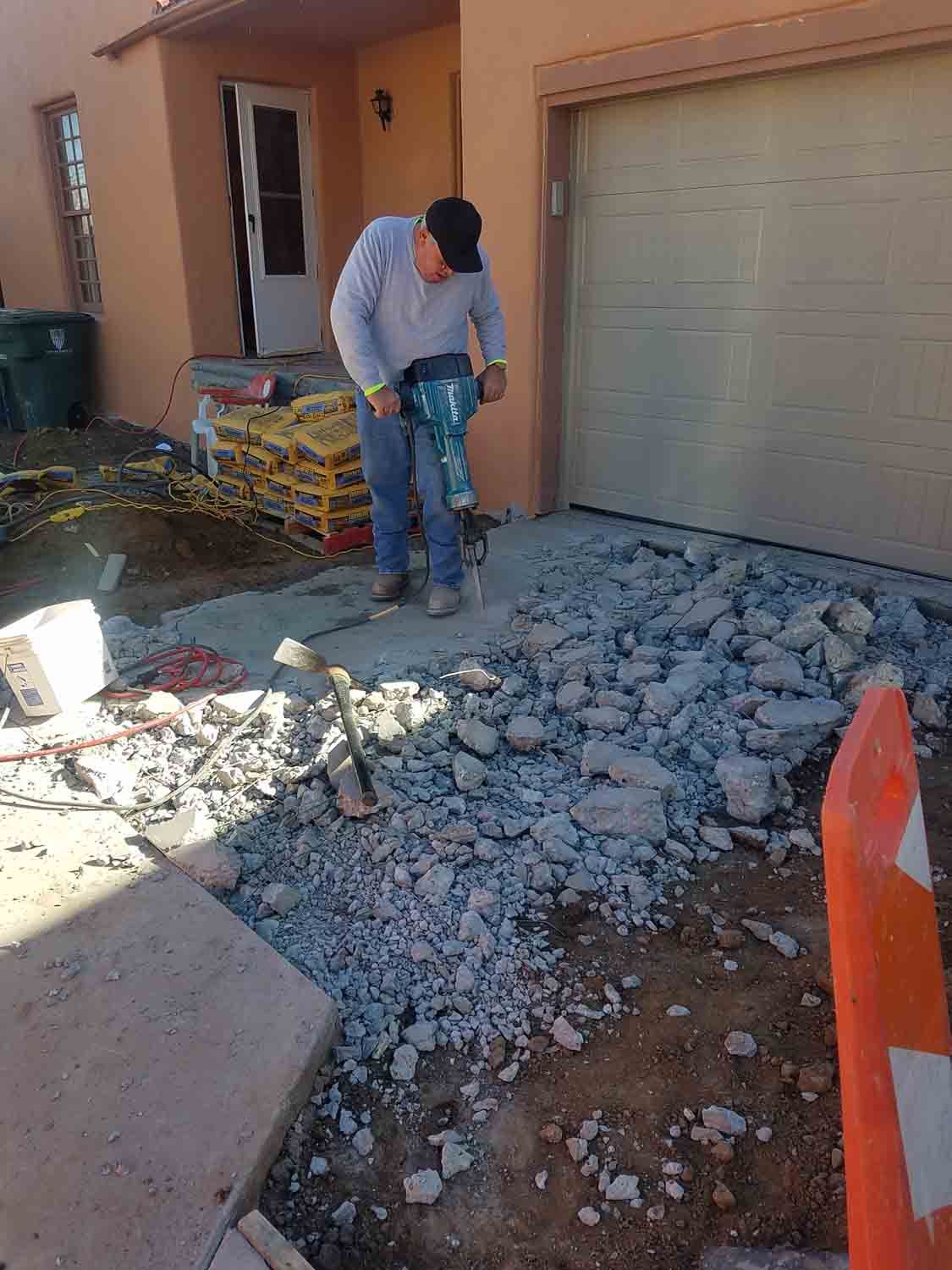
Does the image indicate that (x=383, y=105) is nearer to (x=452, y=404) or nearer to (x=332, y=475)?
(x=332, y=475)

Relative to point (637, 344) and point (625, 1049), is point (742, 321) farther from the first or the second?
point (625, 1049)

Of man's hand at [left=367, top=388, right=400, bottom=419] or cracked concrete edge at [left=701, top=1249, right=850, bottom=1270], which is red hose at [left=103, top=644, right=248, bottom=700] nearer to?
man's hand at [left=367, top=388, right=400, bottom=419]

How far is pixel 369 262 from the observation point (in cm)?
425

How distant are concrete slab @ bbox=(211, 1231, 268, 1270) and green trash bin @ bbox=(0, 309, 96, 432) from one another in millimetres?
9847

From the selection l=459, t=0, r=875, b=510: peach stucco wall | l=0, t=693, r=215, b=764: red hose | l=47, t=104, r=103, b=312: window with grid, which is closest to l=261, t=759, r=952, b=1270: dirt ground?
l=0, t=693, r=215, b=764: red hose

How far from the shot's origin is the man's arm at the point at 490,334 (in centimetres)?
470

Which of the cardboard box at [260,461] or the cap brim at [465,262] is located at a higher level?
the cap brim at [465,262]

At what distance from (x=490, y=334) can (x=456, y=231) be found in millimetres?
934

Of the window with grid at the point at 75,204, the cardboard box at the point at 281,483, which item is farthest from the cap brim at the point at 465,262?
the window with grid at the point at 75,204

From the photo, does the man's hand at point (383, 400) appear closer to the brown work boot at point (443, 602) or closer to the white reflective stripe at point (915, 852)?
the brown work boot at point (443, 602)

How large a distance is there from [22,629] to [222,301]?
20.1 feet

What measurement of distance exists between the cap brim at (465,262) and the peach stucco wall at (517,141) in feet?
6.94

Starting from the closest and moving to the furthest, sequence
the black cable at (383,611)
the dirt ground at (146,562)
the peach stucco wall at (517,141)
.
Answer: the black cable at (383,611) → the peach stucco wall at (517,141) → the dirt ground at (146,562)

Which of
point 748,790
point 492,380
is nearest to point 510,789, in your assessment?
point 748,790
